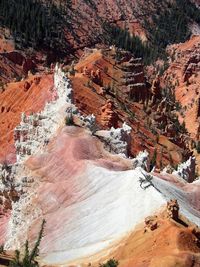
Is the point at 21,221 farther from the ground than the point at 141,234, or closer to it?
closer to it

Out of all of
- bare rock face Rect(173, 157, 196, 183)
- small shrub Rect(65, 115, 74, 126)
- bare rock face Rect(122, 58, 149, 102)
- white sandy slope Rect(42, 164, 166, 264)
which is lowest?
bare rock face Rect(122, 58, 149, 102)

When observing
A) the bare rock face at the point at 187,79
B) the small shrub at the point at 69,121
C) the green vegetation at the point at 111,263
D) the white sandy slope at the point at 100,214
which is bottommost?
the bare rock face at the point at 187,79

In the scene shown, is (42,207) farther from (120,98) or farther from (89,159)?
(120,98)

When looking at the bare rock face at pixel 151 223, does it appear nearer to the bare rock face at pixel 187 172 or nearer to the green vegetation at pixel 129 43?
the bare rock face at pixel 187 172

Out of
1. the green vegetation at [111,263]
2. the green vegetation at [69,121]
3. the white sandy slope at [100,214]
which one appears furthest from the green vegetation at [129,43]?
the green vegetation at [111,263]

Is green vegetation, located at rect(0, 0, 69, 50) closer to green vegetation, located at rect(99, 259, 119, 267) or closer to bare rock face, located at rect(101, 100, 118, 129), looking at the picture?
bare rock face, located at rect(101, 100, 118, 129)

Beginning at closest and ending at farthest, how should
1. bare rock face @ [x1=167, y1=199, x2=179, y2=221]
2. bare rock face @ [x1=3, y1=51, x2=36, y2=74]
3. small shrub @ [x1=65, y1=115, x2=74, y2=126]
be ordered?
bare rock face @ [x1=167, y1=199, x2=179, y2=221] < small shrub @ [x1=65, y1=115, x2=74, y2=126] < bare rock face @ [x1=3, y1=51, x2=36, y2=74]

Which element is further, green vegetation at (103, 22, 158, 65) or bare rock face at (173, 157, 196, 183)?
green vegetation at (103, 22, 158, 65)

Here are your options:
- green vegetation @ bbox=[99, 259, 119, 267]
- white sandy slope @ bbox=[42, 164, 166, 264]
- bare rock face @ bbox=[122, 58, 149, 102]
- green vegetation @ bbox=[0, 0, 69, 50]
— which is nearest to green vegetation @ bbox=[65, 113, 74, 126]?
white sandy slope @ bbox=[42, 164, 166, 264]

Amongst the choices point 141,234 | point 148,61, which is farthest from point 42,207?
point 148,61
